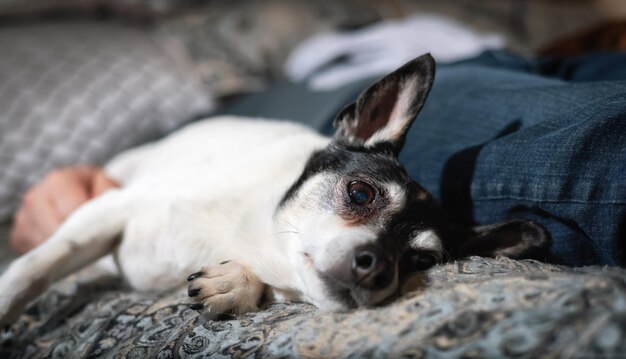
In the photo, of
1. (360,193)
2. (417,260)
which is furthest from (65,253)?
(417,260)

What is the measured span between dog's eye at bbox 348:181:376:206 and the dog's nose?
24 centimetres

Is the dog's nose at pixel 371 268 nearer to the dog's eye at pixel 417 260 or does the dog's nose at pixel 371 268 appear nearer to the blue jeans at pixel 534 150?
the dog's eye at pixel 417 260

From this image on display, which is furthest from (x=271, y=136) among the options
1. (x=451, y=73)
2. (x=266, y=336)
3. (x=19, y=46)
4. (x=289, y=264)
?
(x=19, y=46)

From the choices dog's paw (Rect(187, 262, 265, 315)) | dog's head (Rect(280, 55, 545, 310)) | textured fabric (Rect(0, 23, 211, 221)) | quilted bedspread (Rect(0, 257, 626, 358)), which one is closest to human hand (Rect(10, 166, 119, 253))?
textured fabric (Rect(0, 23, 211, 221))

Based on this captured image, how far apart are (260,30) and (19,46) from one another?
158 cm

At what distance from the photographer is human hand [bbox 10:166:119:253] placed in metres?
2.09

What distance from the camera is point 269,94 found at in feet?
10.1

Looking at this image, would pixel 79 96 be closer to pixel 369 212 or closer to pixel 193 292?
pixel 193 292

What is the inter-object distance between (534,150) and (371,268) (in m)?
0.56

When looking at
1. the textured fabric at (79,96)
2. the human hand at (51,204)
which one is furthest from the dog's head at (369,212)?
the textured fabric at (79,96)

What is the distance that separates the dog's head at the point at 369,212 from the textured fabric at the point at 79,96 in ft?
5.37

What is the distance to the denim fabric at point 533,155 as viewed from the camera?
1.22 meters

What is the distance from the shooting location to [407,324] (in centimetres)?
95

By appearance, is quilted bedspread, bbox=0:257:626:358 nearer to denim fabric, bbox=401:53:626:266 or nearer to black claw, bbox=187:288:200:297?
black claw, bbox=187:288:200:297
